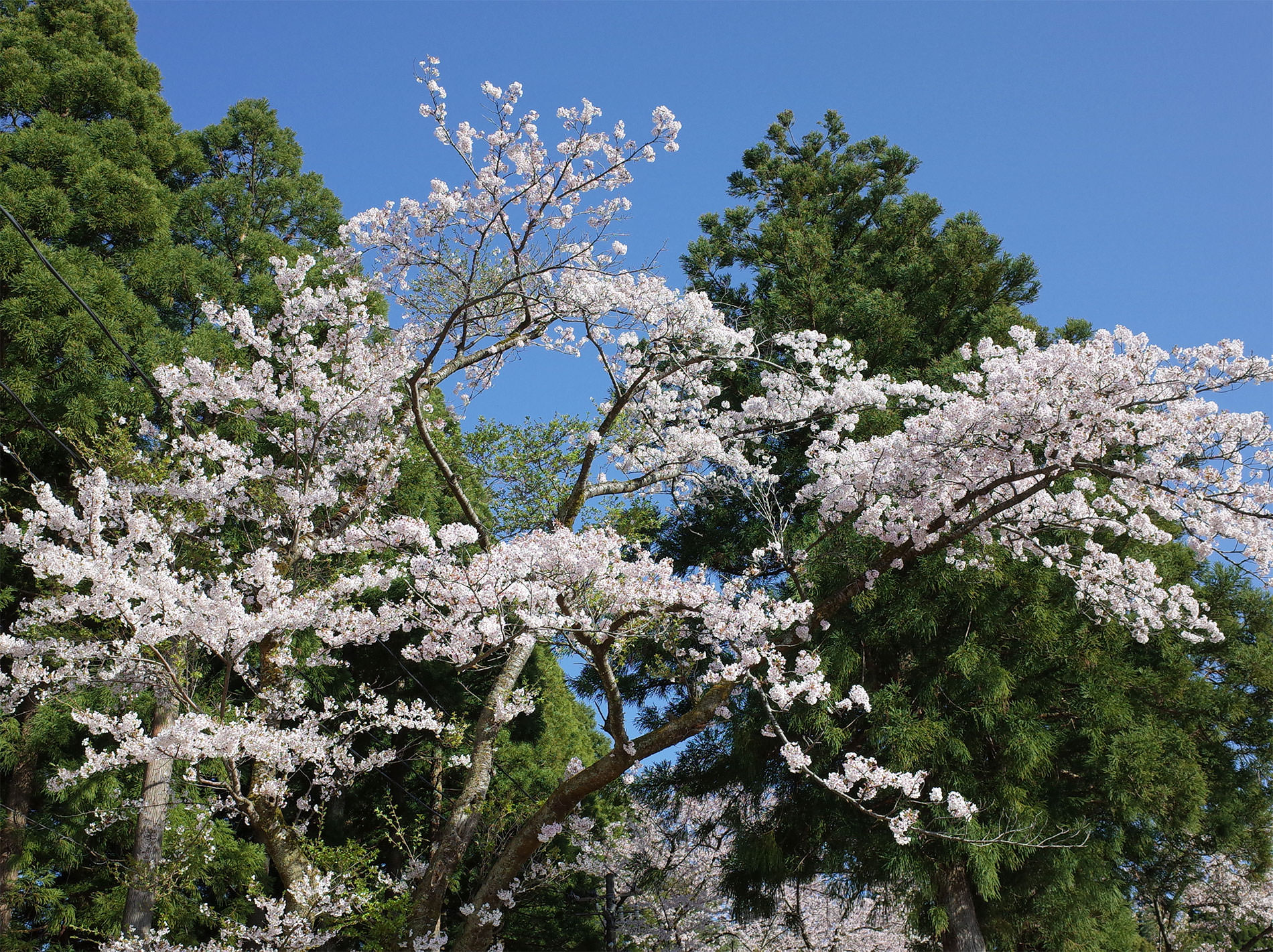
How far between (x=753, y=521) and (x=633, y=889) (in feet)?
16.8

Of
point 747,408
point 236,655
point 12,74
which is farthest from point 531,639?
point 12,74

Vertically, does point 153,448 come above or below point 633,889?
above

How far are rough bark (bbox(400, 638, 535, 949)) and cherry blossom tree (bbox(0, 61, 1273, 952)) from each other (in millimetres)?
20

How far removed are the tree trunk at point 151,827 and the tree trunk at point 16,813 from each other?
107 centimetres

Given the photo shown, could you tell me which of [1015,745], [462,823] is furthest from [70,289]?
[1015,745]

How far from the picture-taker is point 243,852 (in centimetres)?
783

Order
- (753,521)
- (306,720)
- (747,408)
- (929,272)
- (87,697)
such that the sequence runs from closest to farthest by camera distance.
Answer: (306,720) → (87,697) → (747,408) → (753,521) → (929,272)

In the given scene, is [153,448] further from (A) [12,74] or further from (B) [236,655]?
(A) [12,74]

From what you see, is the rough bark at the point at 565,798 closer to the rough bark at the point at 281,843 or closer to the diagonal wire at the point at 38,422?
the rough bark at the point at 281,843

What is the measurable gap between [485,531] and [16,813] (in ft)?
15.8

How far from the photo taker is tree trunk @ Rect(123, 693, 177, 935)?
620 centimetres

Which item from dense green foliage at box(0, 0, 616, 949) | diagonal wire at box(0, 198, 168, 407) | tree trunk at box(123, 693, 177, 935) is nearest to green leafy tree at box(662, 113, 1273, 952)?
dense green foliage at box(0, 0, 616, 949)

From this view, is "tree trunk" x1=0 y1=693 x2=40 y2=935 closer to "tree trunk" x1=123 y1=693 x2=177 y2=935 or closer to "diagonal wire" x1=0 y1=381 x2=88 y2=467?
"tree trunk" x1=123 y1=693 x2=177 y2=935

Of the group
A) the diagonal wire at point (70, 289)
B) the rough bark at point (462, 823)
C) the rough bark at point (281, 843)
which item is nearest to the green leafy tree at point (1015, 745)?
the rough bark at point (462, 823)
